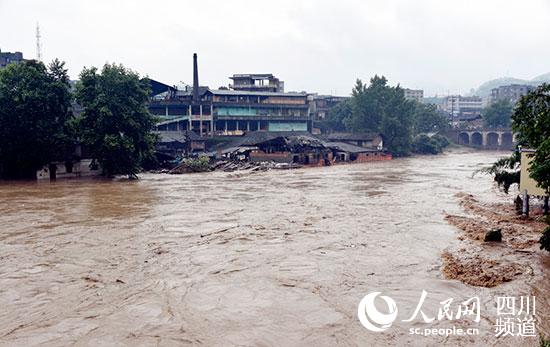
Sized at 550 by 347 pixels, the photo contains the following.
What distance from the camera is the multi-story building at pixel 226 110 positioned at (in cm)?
5738

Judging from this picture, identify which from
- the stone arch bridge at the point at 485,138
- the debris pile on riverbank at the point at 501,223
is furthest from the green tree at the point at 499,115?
the debris pile on riverbank at the point at 501,223

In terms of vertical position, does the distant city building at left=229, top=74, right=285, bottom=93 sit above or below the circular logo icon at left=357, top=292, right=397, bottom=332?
Result: above

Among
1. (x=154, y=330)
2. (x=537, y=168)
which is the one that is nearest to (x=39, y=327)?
(x=154, y=330)

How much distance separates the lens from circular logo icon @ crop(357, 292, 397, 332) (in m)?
8.77

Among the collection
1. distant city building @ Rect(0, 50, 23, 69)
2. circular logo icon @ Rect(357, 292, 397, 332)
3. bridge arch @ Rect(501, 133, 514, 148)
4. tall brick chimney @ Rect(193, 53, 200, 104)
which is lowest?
circular logo icon @ Rect(357, 292, 397, 332)

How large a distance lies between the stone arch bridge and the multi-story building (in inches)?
1305

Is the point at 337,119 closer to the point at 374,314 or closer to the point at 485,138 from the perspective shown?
the point at 485,138

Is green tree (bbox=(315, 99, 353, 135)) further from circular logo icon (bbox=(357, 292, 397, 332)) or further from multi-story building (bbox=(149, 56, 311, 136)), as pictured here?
circular logo icon (bbox=(357, 292, 397, 332))

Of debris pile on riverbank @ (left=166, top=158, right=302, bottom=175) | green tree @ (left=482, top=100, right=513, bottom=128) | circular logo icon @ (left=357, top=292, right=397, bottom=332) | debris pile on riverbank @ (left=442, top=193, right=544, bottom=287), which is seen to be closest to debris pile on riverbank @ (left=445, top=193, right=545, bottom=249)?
debris pile on riverbank @ (left=442, top=193, right=544, bottom=287)

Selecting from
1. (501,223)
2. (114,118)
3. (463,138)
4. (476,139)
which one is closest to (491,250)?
(501,223)

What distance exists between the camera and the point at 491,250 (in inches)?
543

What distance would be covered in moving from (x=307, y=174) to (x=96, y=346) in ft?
110

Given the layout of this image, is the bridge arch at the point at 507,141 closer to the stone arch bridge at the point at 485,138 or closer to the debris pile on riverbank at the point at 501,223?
the stone arch bridge at the point at 485,138

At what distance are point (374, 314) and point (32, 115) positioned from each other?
30.5 m
